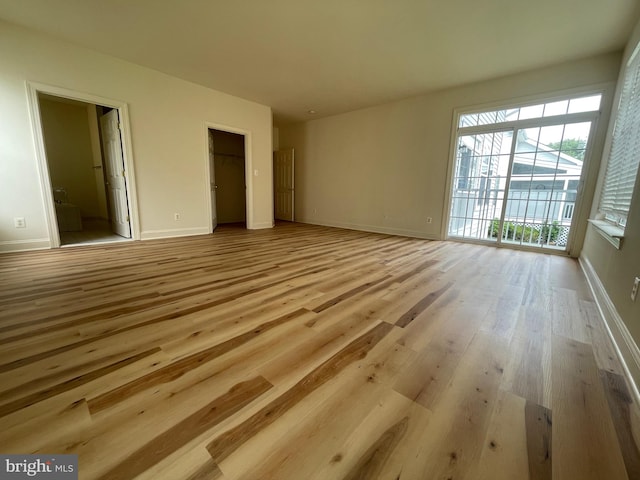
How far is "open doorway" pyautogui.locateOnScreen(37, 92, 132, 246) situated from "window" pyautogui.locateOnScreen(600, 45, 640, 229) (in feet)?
21.2

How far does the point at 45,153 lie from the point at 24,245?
1252 mm

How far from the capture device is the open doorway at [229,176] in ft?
21.1

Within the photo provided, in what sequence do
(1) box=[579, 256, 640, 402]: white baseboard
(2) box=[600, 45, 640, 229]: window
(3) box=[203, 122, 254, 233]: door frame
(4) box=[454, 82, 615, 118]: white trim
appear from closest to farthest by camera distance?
1. (1) box=[579, 256, 640, 402]: white baseboard
2. (2) box=[600, 45, 640, 229]: window
3. (4) box=[454, 82, 615, 118]: white trim
4. (3) box=[203, 122, 254, 233]: door frame

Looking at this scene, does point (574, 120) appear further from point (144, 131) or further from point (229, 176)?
point (229, 176)

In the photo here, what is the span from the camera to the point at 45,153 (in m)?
3.37

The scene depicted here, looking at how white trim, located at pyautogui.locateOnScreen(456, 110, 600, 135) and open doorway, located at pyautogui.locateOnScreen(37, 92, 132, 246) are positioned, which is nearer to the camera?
white trim, located at pyautogui.locateOnScreen(456, 110, 600, 135)

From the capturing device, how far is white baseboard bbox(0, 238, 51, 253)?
3.22 metres

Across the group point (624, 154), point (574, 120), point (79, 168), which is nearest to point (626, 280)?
point (624, 154)

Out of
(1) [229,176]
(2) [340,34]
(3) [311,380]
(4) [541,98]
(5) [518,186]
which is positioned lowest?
(3) [311,380]

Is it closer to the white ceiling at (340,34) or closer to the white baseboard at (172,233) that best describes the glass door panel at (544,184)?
the white ceiling at (340,34)

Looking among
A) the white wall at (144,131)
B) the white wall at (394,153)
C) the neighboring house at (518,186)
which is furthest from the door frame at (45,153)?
the neighboring house at (518,186)

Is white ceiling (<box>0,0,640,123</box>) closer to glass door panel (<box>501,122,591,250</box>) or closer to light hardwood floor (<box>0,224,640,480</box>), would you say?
glass door panel (<box>501,122,591,250</box>)

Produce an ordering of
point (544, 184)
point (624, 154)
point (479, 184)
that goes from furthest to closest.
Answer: point (479, 184) → point (544, 184) → point (624, 154)

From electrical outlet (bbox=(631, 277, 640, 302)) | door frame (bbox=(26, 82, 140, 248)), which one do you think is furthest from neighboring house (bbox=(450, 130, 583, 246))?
door frame (bbox=(26, 82, 140, 248))
